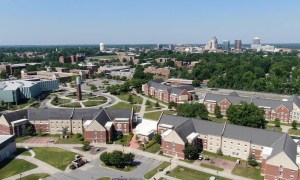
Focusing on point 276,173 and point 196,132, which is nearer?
point 276,173

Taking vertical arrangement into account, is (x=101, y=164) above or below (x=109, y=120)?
below

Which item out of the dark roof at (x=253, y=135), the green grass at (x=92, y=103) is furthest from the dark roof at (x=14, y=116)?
the dark roof at (x=253, y=135)

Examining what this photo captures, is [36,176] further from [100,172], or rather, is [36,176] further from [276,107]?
[276,107]

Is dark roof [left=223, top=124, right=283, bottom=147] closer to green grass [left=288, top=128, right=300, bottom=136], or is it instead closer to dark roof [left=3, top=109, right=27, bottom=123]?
green grass [left=288, top=128, right=300, bottom=136]

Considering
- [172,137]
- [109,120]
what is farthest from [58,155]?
[172,137]

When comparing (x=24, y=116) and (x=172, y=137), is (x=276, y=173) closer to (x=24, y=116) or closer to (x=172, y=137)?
(x=172, y=137)

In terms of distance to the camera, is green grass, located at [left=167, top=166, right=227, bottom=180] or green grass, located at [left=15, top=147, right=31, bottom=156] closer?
green grass, located at [left=167, top=166, right=227, bottom=180]

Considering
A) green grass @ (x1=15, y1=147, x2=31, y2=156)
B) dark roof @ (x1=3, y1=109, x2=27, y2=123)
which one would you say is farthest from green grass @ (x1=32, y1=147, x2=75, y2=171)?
dark roof @ (x1=3, y1=109, x2=27, y2=123)
